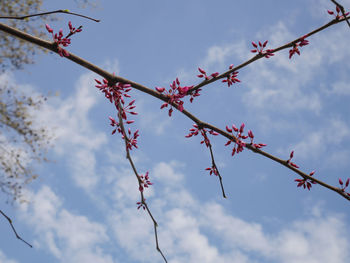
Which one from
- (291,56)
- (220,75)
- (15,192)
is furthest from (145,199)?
(15,192)

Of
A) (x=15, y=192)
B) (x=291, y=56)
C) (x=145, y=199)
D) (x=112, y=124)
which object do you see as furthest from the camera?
(x=15, y=192)

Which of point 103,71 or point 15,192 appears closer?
point 103,71

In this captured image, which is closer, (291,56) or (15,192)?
(291,56)

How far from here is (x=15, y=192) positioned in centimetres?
1130

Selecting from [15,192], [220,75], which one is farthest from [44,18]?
[220,75]

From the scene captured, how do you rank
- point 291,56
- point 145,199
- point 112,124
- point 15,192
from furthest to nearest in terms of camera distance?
1. point 15,192
2. point 112,124
3. point 291,56
4. point 145,199

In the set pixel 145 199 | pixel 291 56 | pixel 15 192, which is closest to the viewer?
pixel 145 199

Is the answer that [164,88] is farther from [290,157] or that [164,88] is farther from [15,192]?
[15,192]

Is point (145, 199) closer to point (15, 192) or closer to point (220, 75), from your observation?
point (220, 75)

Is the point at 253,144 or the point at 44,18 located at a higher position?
the point at 44,18

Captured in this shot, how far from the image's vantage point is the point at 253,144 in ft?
11.2

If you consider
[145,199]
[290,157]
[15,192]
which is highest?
[15,192]

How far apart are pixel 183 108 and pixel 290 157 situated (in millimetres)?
1143

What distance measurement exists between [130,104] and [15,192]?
30.7ft
